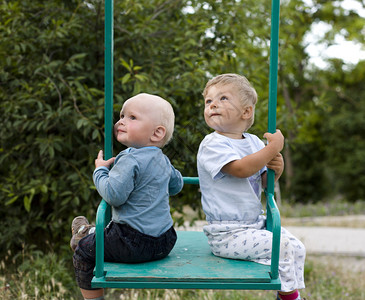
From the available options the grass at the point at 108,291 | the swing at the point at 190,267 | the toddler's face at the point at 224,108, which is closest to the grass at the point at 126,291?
the grass at the point at 108,291

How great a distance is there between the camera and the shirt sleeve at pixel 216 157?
2152 millimetres

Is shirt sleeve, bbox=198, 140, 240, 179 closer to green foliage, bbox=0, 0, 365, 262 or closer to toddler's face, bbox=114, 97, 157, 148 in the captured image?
toddler's face, bbox=114, 97, 157, 148

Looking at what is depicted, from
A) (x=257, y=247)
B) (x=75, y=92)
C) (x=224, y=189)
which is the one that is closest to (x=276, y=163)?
(x=224, y=189)

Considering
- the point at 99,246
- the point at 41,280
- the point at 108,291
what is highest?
the point at 99,246

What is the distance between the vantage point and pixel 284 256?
2156 millimetres

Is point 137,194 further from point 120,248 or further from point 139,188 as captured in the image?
point 120,248

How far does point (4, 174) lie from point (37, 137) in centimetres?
55

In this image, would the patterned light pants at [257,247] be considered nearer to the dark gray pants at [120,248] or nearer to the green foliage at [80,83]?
the dark gray pants at [120,248]

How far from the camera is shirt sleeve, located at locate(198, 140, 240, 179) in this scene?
84.7 inches

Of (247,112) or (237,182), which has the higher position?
(247,112)

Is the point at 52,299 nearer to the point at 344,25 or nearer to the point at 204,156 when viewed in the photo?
the point at 204,156

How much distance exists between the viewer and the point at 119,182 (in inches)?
79.4

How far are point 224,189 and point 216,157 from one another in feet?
0.53

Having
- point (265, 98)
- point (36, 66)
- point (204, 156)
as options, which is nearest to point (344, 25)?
point (265, 98)
